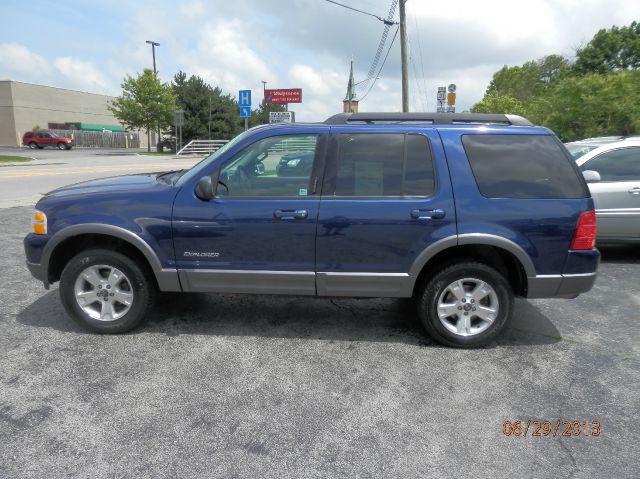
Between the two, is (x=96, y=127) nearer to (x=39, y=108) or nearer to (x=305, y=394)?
(x=39, y=108)

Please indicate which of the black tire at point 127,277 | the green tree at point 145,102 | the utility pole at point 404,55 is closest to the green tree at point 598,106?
the utility pole at point 404,55

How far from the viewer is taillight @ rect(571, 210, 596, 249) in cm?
356

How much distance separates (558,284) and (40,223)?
4255mm

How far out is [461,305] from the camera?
12.4 feet

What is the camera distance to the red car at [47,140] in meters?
43.8

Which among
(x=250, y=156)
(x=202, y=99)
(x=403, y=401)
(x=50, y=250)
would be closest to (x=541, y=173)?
(x=403, y=401)

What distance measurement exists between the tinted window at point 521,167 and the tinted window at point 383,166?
39 cm

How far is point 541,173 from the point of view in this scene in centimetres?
364

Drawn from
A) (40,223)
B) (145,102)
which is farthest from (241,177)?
(145,102)

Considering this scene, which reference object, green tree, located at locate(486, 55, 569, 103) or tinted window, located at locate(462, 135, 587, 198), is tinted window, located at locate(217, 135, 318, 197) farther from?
green tree, located at locate(486, 55, 569, 103)

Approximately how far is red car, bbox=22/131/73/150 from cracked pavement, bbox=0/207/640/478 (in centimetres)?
4560

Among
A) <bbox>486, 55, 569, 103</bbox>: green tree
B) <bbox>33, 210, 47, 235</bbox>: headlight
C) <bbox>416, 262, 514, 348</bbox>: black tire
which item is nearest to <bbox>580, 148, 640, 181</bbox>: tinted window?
<bbox>416, 262, 514, 348</bbox>: black tire
